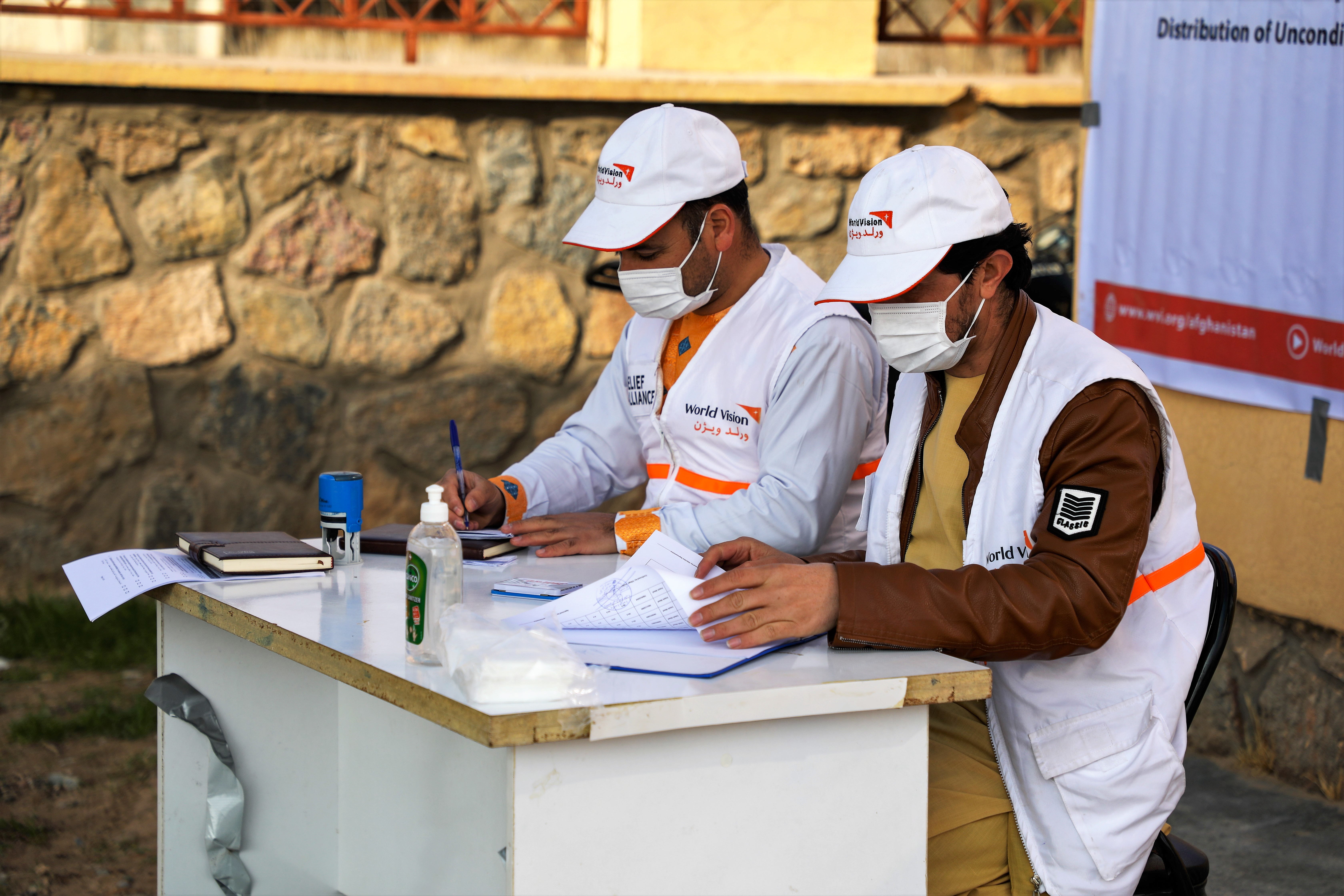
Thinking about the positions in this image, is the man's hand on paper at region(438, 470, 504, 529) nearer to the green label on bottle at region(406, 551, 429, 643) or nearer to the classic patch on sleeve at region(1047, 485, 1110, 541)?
the green label on bottle at region(406, 551, 429, 643)

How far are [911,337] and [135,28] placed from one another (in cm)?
326

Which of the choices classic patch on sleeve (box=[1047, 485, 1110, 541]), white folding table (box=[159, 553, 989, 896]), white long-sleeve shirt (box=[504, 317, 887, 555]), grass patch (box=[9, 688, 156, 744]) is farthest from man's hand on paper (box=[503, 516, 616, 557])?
grass patch (box=[9, 688, 156, 744])

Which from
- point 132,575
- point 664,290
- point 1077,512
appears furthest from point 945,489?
point 132,575

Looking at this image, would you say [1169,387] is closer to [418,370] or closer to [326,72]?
[418,370]

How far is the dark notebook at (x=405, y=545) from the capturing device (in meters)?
2.68

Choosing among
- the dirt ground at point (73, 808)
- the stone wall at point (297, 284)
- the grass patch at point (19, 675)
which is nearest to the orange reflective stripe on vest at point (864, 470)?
the dirt ground at point (73, 808)

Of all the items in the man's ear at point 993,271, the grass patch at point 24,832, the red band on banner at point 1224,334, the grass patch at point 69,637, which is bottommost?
the grass patch at point 24,832

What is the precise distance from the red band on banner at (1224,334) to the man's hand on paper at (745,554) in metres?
1.66

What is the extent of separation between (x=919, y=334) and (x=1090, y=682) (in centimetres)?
60

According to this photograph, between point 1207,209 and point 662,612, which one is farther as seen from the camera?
point 1207,209

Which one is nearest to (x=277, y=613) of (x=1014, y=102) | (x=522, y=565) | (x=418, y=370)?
(x=522, y=565)

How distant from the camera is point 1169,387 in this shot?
389 centimetres

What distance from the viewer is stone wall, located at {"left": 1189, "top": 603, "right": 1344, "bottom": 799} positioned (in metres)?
3.54

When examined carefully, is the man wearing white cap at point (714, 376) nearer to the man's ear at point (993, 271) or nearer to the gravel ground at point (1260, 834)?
the man's ear at point (993, 271)
